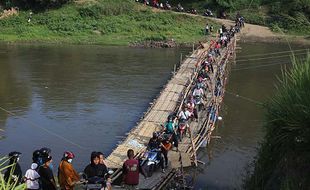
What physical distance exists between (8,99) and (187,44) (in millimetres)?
20983

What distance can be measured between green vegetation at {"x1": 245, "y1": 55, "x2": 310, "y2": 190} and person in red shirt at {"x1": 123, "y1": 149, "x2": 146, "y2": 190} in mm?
3578

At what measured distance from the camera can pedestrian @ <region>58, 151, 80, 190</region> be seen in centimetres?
973

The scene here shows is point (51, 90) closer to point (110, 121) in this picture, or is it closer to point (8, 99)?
point (8, 99)

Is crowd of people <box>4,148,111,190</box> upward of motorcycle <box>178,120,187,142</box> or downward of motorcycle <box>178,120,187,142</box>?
upward

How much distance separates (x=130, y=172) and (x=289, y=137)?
4.77 metres

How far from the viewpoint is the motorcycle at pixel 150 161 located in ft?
43.0

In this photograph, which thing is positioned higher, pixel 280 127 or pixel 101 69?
pixel 280 127

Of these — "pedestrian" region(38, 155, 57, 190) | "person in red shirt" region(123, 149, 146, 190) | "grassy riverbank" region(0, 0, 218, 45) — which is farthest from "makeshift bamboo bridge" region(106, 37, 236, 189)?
"grassy riverbank" region(0, 0, 218, 45)

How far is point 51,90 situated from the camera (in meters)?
27.6

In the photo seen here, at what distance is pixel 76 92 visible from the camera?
27422 millimetres

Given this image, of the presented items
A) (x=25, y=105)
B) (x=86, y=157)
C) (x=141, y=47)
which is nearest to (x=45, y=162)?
(x=86, y=157)

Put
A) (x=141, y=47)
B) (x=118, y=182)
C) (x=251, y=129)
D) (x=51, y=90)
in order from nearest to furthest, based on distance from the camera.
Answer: (x=118, y=182), (x=251, y=129), (x=51, y=90), (x=141, y=47)

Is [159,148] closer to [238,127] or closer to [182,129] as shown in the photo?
[182,129]

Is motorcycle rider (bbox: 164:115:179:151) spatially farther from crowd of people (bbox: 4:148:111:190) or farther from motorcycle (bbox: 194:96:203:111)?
crowd of people (bbox: 4:148:111:190)
